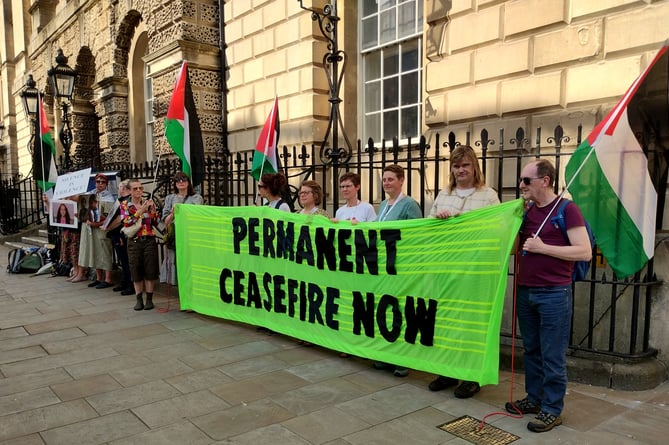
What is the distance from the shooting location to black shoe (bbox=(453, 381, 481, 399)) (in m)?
4.01

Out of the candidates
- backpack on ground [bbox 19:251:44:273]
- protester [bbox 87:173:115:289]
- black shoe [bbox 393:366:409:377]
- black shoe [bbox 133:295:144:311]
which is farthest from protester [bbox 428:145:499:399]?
backpack on ground [bbox 19:251:44:273]

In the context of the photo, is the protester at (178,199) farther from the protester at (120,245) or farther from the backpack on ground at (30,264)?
the backpack on ground at (30,264)

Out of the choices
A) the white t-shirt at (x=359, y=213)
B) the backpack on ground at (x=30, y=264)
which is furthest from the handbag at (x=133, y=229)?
the backpack on ground at (x=30, y=264)

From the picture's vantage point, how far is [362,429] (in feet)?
11.5

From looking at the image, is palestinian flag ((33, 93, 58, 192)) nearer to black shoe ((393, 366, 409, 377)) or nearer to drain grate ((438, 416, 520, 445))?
black shoe ((393, 366, 409, 377))

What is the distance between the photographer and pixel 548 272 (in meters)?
3.38

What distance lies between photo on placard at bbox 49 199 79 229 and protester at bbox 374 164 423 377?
6320 mm

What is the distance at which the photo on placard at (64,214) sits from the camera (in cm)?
888

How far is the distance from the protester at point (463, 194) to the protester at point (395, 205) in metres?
0.36

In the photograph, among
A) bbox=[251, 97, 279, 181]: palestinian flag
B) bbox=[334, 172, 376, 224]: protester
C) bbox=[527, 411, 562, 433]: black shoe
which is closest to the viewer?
bbox=[527, 411, 562, 433]: black shoe

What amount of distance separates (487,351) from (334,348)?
5.21 feet

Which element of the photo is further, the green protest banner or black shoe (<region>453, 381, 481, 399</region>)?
black shoe (<region>453, 381, 481, 399</region>)

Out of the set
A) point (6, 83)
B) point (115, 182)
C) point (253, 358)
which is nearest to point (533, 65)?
point (253, 358)

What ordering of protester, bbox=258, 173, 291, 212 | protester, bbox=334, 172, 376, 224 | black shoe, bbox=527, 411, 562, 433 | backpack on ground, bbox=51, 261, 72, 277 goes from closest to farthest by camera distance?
black shoe, bbox=527, 411, 562, 433, protester, bbox=334, 172, 376, 224, protester, bbox=258, 173, 291, 212, backpack on ground, bbox=51, 261, 72, 277
